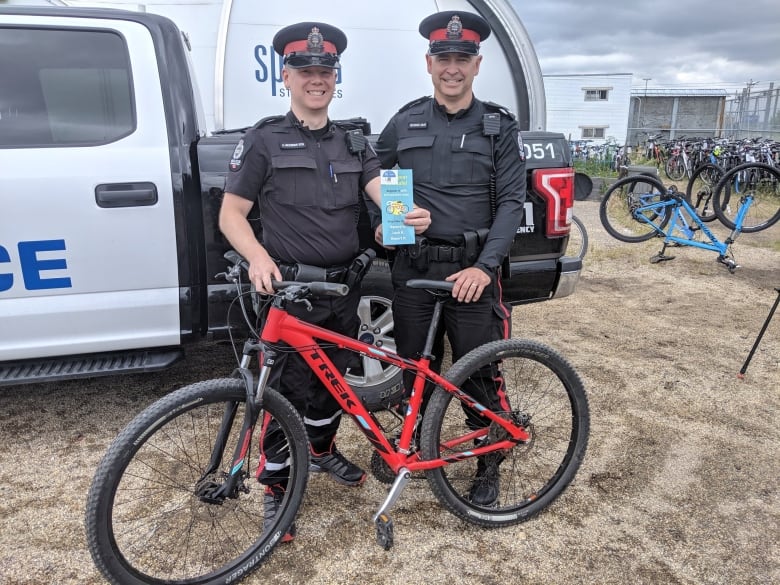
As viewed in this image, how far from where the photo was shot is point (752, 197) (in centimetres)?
748

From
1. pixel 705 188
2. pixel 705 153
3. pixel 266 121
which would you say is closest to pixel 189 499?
pixel 266 121

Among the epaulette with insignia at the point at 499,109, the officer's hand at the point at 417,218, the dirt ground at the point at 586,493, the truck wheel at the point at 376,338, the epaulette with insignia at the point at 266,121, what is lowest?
the dirt ground at the point at 586,493

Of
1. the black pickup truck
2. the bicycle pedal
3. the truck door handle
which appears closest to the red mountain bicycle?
the bicycle pedal

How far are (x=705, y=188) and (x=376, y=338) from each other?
7787mm

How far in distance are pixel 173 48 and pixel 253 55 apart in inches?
59.8

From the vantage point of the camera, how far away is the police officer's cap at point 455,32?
229cm

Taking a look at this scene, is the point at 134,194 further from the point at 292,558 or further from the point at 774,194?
the point at 774,194

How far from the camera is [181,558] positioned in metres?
2.24

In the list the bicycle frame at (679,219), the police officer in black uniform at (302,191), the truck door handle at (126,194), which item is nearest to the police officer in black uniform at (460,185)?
the police officer in black uniform at (302,191)

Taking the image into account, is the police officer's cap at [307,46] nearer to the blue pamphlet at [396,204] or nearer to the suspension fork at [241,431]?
the blue pamphlet at [396,204]

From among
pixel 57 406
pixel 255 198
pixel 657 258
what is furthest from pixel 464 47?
pixel 657 258

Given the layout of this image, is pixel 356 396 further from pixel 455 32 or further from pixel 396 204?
pixel 455 32

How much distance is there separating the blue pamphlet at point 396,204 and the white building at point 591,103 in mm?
32656

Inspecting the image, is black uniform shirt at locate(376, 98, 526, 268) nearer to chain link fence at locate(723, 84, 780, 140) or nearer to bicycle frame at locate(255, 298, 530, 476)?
bicycle frame at locate(255, 298, 530, 476)
